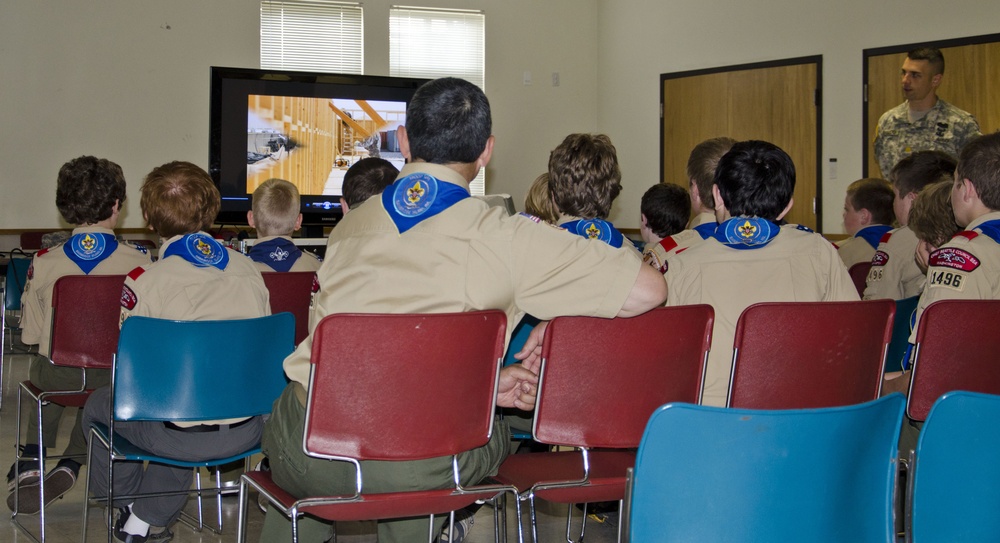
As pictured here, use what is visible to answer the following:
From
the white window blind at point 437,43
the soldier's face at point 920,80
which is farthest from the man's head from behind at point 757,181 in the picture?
the white window blind at point 437,43

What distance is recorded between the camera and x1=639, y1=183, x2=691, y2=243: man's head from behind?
13.6 feet

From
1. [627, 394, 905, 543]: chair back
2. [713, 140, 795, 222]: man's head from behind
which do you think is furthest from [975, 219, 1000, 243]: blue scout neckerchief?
[627, 394, 905, 543]: chair back

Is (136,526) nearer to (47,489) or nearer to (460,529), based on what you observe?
(47,489)

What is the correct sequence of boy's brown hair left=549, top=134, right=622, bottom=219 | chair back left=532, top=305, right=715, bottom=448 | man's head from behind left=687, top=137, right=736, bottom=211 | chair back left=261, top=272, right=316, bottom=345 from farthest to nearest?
man's head from behind left=687, top=137, right=736, bottom=211, chair back left=261, top=272, right=316, bottom=345, boy's brown hair left=549, top=134, right=622, bottom=219, chair back left=532, top=305, right=715, bottom=448

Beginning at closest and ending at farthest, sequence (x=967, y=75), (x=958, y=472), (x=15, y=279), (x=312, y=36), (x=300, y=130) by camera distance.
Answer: (x=958, y=472), (x=15, y=279), (x=967, y=75), (x=300, y=130), (x=312, y=36)

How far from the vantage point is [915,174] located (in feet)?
12.3

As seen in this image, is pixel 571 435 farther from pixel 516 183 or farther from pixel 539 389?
pixel 516 183

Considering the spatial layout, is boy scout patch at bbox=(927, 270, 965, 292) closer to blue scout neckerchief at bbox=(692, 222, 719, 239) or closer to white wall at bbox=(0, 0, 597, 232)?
blue scout neckerchief at bbox=(692, 222, 719, 239)

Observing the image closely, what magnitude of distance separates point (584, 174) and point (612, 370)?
3.87 ft

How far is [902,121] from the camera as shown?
624 cm

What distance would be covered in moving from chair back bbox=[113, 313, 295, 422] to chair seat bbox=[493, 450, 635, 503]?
71cm

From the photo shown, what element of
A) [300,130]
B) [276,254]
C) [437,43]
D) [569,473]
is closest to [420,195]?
[569,473]

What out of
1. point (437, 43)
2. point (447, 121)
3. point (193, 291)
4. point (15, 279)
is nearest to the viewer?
point (447, 121)

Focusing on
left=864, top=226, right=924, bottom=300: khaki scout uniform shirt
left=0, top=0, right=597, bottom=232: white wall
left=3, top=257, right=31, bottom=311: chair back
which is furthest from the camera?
left=0, top=0, right=597, bottom=232: white wall
